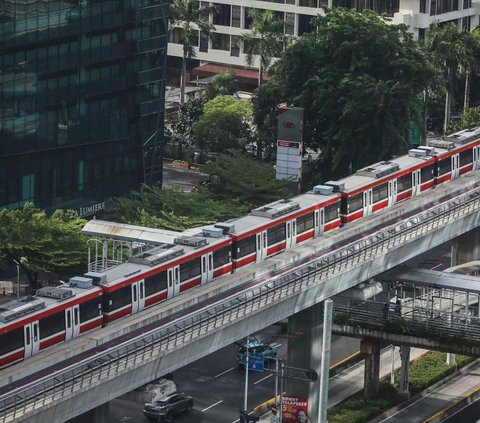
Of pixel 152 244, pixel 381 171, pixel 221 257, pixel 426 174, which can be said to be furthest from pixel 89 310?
pixel 426 174

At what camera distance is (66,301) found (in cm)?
7744

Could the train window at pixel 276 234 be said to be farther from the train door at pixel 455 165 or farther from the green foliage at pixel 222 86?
the green foliage at pixel 222 86

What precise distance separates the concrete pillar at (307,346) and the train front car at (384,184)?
1371 cm

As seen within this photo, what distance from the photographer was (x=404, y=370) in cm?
9612

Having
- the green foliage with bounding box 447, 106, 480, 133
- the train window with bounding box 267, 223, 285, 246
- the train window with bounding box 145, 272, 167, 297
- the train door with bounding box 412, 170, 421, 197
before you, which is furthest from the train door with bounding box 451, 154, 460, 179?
the train window with bounding box 145, 272, 167, 297

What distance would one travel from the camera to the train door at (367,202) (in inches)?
4122

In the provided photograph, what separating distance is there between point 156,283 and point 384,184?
26868 mm

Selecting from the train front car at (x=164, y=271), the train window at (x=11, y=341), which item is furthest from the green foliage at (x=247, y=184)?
the train window at (x=11, y=341)

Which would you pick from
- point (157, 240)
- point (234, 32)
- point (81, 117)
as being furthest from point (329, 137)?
point (234, 32)

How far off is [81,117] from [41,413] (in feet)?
174

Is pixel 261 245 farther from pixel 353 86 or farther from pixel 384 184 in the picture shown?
pixel 353 86

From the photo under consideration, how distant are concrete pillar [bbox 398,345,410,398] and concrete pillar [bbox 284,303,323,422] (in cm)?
676

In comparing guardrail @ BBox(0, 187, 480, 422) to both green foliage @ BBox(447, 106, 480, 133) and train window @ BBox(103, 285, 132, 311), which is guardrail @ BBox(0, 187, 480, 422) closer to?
train window @ BBox(103, 285, 132, 311)

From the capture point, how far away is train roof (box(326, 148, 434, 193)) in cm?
10422
